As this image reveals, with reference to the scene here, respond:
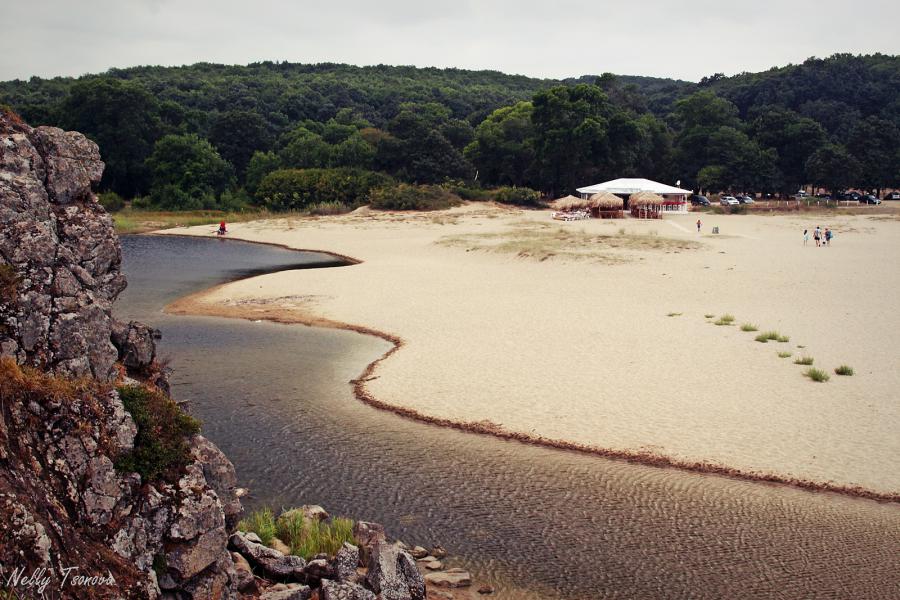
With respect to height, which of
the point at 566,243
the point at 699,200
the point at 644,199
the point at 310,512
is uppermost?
the point at 644,199

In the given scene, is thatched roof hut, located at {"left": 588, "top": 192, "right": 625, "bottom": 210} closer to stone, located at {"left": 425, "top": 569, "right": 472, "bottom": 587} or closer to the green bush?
the green bush

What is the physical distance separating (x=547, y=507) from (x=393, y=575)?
4553mm

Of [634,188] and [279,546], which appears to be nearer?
Result: [279,546]

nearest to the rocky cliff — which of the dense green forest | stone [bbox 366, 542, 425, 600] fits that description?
stone [bbox 366, 542, 425, 600]

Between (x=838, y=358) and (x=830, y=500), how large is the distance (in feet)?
27.7

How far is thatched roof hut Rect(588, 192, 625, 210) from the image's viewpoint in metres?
64.3

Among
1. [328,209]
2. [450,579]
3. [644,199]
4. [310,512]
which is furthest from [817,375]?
[328,209]

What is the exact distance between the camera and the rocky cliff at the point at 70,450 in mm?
6750

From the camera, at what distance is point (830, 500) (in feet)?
43.8

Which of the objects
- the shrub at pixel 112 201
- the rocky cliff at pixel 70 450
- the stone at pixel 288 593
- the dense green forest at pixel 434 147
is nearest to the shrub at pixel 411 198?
the dense green forest at pixel 434 147

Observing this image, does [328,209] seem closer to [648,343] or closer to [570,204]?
[570,204]

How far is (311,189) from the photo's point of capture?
249 ft

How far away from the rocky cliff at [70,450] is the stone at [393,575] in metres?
1.82

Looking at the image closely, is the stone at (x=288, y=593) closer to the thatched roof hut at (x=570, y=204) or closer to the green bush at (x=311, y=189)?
the thatched roof hut at (x=570, y=204)
